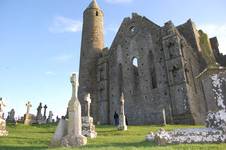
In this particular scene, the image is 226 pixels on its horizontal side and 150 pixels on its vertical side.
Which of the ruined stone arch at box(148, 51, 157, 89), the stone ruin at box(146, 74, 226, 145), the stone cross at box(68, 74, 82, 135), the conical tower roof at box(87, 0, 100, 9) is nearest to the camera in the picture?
the stone ruin at box(146, 74, 226, 145)

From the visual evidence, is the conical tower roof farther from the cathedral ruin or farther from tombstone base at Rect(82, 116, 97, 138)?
tombstone base at Rect(82, 116, 97, 138)

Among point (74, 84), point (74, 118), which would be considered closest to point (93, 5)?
point (74, 84)

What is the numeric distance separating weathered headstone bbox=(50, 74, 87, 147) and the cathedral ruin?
606 inches

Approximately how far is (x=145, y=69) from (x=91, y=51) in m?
9.19

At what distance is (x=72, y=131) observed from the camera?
36.7ft

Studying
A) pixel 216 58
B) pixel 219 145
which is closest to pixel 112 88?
pixel 216 58

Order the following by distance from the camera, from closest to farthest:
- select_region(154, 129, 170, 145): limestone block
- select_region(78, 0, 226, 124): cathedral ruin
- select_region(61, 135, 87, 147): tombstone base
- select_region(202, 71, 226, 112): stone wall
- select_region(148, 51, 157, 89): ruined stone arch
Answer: select_region(154, 129, 170, 145): limestone block → select_region(61, 135, 87, 147): tombstone base → select_region(202, 71, 226, 112): stone wall → select_region(78, 0, 226, 124): cathedral ruin → select_region(148, 51, 157, 89): ruined stone arch

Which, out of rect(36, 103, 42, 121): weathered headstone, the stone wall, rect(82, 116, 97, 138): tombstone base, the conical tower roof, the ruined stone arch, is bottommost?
rect(82, 116, 97, 138): tombstone base

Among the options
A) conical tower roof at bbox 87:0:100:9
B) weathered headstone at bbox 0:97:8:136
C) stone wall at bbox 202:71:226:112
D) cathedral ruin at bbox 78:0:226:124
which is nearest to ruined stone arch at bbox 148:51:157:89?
cathedral ruin at bbox 78:0:226:124

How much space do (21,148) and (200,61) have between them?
26.4 metres

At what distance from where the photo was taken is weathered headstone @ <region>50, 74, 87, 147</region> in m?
10.8

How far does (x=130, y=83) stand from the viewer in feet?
102

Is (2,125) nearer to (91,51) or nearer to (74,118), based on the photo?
(74,118)

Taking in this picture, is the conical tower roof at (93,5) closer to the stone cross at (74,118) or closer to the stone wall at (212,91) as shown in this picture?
the stone cross at (74,118)
